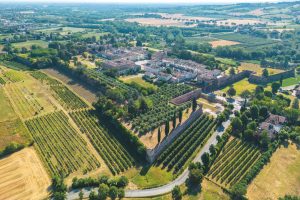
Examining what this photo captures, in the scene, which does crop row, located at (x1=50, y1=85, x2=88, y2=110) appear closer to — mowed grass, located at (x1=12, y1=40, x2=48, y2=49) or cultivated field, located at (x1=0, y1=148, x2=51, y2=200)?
cultivated field, located at (x1=0, y1=148, x2=51, y2=200)

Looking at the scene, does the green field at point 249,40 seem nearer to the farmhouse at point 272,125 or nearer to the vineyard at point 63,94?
the farmhouse at point 272,125

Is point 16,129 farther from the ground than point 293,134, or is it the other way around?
point 293,134

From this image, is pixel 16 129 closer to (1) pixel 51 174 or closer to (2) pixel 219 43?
(1) pixel 51 174

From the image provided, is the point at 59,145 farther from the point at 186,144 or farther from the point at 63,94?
the point at 63,94

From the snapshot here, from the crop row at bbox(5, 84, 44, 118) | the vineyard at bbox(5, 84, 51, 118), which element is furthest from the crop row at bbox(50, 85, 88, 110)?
the crop row at bbox(5, 84, 44, 118)

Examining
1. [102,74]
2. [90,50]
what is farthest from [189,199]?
[90,50]

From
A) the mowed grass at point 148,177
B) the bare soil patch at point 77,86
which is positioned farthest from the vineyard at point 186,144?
the bare soil patch at point 77,86

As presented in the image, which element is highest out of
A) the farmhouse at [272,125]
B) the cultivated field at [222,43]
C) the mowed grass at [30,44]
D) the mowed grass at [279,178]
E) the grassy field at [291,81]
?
the farmhouse at [272,125]
